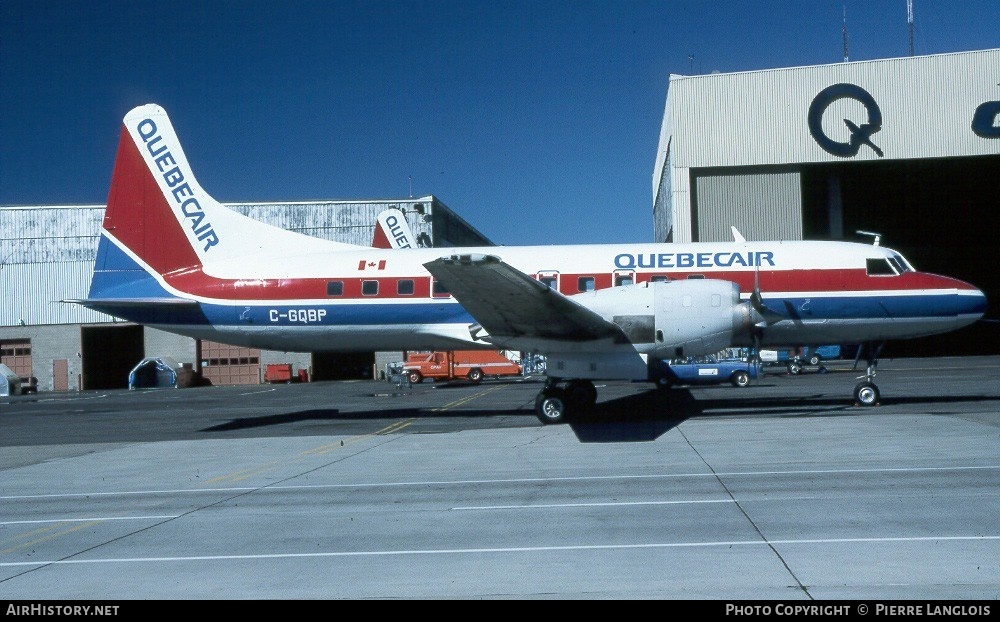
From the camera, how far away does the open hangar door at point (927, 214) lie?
4481 centimetres

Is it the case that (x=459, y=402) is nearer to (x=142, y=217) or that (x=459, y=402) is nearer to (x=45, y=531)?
(x=142, y=217)

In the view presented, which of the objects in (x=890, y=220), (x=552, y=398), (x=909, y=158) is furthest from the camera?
(x=890, y=220)

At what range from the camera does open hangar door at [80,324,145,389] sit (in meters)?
54.1

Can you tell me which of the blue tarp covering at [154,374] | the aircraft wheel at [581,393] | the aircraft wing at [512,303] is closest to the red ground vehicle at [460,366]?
the blue tarp covering at [154,374]

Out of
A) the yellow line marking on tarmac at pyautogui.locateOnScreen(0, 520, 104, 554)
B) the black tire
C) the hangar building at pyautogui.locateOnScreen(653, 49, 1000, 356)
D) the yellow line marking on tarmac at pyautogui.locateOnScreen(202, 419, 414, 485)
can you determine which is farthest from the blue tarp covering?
the yellow line marking on tarmac at pyautogui.locateOnScreen(0, 520, 104, 554)

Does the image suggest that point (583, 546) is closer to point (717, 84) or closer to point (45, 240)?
point (717, 84)

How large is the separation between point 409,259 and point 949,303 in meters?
12.6

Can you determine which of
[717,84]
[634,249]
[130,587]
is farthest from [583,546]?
[717,84]

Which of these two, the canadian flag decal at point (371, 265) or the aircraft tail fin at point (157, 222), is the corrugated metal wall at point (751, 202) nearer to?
the aircraft tail fin at point (157, 222)

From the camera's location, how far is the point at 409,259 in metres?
19.7

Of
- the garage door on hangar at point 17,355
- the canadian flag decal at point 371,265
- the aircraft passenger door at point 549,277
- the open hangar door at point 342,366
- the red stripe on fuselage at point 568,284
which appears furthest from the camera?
the open hangar door at point 342,366

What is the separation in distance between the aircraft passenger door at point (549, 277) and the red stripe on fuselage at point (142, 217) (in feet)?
29.5

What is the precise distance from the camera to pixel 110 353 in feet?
187

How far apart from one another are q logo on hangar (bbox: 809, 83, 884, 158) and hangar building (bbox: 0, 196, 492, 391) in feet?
79.0
